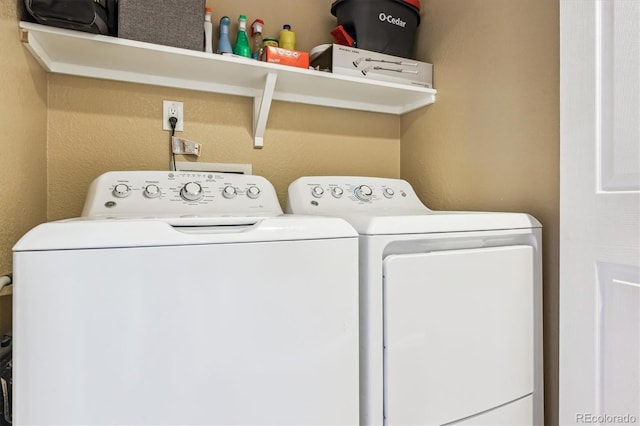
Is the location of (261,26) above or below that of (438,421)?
above

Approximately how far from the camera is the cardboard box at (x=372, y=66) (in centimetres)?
151

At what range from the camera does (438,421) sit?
1.01 m

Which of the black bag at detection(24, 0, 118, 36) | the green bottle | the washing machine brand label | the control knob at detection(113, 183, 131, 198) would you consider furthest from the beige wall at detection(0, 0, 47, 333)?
the washing machine brand label

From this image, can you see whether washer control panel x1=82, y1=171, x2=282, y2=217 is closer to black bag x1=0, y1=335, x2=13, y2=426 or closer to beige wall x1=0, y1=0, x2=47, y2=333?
beige wall x1=0, y1=0, x2=47, y2=333

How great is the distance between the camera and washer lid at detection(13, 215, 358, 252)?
69cm

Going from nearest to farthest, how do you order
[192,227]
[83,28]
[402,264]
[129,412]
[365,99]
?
[129,412]
[192,227]
[402,264]
[83,28]
[365,99]

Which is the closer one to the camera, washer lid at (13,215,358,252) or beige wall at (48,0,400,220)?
washer lid at (13,215,358,252)

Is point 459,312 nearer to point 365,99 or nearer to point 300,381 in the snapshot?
point 300,381

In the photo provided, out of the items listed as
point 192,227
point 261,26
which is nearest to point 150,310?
point 192,227

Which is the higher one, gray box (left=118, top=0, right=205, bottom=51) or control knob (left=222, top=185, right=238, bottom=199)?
gray box (left=118, top=0, right=205, bottom=51)
